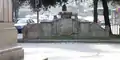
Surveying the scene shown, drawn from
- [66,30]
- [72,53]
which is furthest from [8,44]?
[66,30]

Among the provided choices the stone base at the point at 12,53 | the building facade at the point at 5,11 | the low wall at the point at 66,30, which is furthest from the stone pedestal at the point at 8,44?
the low wall at the point at 66,30

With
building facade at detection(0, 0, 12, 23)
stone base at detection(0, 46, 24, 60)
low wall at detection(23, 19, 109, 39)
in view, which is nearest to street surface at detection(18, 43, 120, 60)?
stone base at detection(0, 46, 24, 60)

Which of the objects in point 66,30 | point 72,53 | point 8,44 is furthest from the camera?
point 66,30

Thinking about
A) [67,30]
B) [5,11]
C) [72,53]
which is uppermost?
[5,11]

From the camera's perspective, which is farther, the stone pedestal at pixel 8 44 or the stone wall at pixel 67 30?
the stone wall at pixel 67 30

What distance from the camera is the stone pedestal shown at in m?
6.92

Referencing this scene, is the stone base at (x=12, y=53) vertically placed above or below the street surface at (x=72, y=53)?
above

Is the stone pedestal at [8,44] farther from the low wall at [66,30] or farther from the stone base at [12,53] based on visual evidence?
the low wall at [66,30]

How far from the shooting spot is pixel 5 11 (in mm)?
7398

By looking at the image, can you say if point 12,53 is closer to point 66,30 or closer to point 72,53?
point 72,53

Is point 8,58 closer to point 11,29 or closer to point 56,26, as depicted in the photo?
point 11,29

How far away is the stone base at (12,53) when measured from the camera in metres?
6.82

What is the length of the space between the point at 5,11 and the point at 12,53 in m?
1.01

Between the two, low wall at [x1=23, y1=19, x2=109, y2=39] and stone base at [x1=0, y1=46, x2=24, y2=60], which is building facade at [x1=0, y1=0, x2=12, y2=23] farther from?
low wall at [x1=23, y1=19, x2=109, y2=39]
